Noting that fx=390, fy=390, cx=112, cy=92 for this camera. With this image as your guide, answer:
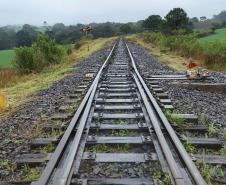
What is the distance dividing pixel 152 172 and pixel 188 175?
42cm

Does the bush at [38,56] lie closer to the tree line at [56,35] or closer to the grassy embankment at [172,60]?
the grassy embankment at [172,60]

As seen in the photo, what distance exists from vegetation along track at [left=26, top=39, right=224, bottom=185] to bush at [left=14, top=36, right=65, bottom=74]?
13.2 m

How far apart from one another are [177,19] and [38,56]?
124 feet

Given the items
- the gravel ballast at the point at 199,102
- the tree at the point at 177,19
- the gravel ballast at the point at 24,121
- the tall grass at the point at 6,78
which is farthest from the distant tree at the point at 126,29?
the gravel ballast at the point at 199,102

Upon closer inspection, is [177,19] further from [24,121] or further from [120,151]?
[120,151]

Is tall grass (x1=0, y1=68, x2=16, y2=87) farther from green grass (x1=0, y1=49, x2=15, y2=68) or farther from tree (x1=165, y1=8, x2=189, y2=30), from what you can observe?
tree (x1=165, y1=8, x2=189, y2=30)

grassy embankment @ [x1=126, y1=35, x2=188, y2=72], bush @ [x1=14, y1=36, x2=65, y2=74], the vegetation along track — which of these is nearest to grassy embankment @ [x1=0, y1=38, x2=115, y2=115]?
bush @ [x1=14, y1=36, x2=65, y2=74]

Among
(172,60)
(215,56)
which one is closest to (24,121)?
(215,56)

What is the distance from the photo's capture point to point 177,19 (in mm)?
55094

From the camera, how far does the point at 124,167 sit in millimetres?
4473

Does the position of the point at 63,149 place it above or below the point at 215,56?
above

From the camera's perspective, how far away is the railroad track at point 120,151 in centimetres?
404

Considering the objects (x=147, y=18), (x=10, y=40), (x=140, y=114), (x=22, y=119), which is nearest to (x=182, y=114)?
(x=140, y=114)

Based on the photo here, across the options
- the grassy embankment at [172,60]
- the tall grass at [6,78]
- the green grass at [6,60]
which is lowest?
the green grass at [6,60]
